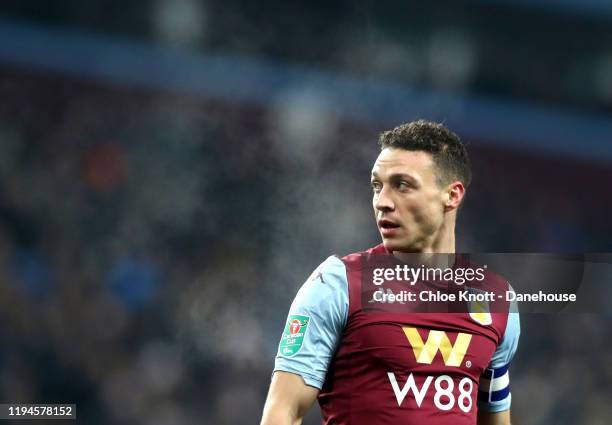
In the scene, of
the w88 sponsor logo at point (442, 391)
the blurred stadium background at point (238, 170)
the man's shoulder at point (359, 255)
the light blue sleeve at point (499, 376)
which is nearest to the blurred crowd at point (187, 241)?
the blurred stadium background at point (238, 170)

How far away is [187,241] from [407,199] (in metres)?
4.32

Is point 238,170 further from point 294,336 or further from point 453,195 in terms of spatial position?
point 294,336

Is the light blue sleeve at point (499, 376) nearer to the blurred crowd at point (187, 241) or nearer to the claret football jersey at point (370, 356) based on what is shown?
the claret football jersey at point (370, 356)

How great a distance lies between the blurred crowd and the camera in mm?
5988

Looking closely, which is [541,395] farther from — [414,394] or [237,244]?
[414,394]

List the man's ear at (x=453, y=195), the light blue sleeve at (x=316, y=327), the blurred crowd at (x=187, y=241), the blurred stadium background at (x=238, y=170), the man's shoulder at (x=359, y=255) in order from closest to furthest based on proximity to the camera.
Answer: the light blue sleeve at (x=316, y=327)
the man's shoulder at (x=359, y=255)
the man's ear at (x=453, y=195)
the blurred crowd at (x=187, y=241)
the blurred stadium background at (x=238, y=170)

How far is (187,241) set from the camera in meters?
6.95

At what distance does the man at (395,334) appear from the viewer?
2.63m

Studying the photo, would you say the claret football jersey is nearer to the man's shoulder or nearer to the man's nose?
the man's shoulder

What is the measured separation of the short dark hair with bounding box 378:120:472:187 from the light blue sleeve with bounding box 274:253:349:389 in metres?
0.49

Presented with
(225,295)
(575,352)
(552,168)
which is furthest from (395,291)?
(552,168)

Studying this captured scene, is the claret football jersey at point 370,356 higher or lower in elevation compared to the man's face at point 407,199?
lower

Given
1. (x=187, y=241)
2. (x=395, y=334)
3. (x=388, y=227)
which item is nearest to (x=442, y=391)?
(x=395, y=334)

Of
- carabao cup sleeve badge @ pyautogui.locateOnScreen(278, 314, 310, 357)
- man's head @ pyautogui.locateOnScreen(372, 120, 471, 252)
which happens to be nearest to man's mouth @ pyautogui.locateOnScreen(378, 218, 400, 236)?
man's head @ pyautogui.locateOnScreen(372, 120, 471, 252)
